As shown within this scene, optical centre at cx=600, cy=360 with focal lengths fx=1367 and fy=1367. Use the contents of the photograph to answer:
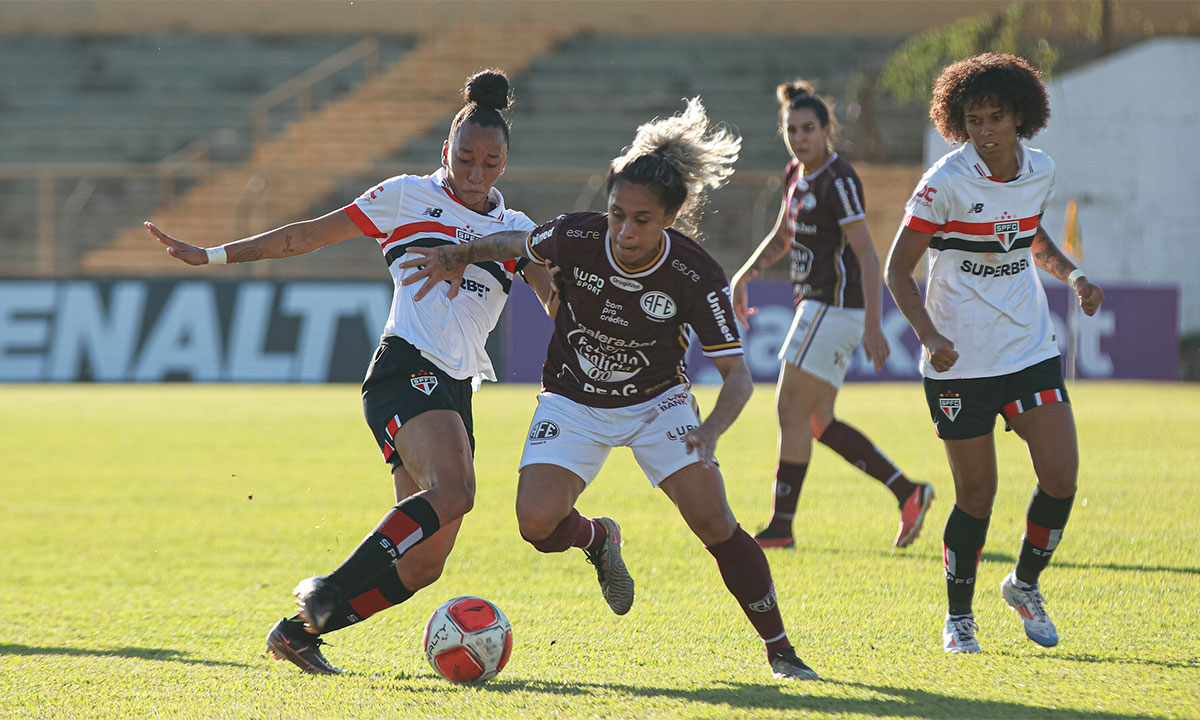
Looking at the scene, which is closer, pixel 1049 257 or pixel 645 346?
pixel 645 346

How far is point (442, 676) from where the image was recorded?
15.0 feet

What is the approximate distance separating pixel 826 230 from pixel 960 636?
2979 mm

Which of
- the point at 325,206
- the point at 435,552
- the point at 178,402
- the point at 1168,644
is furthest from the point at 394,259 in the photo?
the point at 325,206

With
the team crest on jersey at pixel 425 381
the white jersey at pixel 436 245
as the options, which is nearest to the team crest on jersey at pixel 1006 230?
the white jersey at pixel 436 245

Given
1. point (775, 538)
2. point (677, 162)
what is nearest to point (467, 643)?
point (677, 162)

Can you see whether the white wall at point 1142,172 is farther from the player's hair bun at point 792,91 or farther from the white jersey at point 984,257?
the white jersey at point 984,257

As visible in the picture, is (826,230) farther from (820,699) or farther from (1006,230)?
(820,699)

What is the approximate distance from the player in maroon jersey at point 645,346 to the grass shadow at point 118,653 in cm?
127

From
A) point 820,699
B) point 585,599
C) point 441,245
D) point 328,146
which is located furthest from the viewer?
point 328,146

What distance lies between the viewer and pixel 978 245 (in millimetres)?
4957

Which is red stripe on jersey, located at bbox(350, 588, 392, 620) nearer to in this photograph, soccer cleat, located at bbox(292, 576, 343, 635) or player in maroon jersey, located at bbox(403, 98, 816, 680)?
soccer cleat, located at bbox(292, 576, 343, 635)

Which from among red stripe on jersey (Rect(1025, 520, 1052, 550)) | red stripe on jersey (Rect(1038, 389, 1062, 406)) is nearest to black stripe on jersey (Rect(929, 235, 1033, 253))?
red stripe on jersey (Rect(1038, 389, 1062, 406))

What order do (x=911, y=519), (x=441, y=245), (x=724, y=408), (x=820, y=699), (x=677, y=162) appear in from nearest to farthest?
1. (x=820, y=699)
2. (x=724, y=408)
3. (x=677, y=162)
4. (x=441, y=245)
5. (x=911, y=519)

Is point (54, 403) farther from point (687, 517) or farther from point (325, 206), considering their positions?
point (687, 517)
